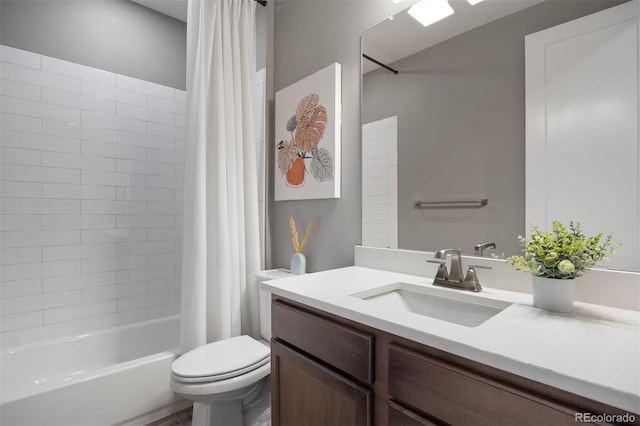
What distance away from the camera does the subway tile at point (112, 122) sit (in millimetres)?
2200

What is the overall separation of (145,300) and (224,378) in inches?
54.8

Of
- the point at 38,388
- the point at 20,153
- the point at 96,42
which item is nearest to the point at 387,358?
the point at 38,388

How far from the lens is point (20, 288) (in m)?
1.94

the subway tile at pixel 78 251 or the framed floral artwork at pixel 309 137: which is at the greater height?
the framed floral artwork at pixel 309 137

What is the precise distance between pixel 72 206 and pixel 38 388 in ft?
3.85

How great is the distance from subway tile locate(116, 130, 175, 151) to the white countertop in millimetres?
2082

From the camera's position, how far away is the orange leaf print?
177 centimetres

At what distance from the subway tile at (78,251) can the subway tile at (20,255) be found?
0.03 m

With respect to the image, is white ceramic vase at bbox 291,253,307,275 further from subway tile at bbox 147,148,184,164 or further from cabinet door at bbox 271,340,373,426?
subway tile at bbox 147,148,184,164

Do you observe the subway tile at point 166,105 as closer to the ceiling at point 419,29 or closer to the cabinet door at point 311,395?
the ceiling at point 419,29

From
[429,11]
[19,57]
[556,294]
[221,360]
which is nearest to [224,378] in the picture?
[221,360]

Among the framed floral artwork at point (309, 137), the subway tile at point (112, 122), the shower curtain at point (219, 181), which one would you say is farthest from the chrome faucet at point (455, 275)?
the subway tile at point (112, 122)

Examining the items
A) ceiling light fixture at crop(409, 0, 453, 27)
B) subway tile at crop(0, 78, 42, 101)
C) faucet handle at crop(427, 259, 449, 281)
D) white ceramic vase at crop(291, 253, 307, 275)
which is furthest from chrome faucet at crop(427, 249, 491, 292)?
subway tile at crop(0, 78, 42, 101)

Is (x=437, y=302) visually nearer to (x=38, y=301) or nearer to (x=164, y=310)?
(x=164, y=310)
